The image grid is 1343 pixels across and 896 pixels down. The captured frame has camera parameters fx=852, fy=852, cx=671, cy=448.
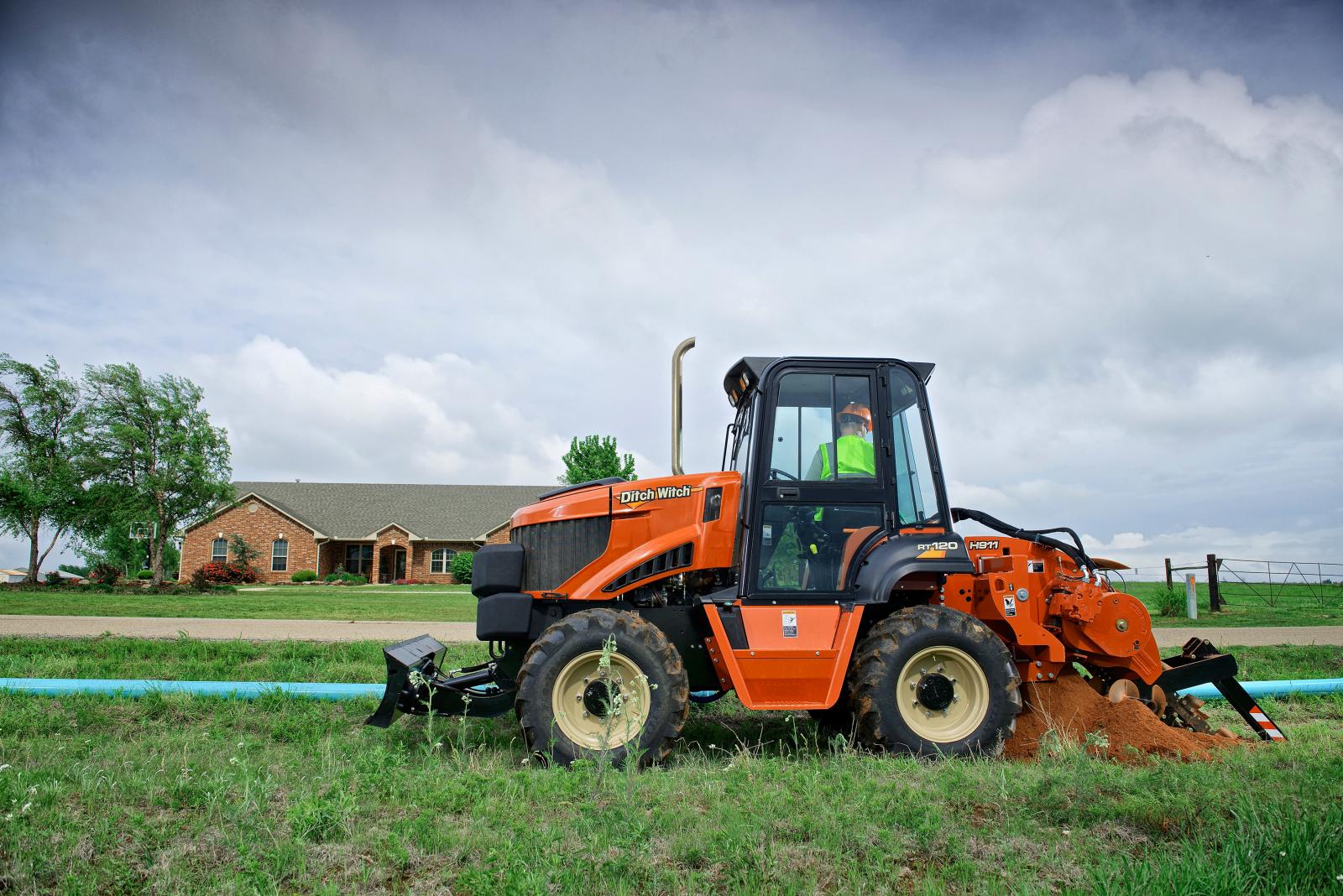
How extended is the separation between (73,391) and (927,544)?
1579 inches

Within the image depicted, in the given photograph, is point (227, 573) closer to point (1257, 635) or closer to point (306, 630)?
point (306, 630)

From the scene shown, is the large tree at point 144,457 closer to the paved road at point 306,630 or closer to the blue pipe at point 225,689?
the paved road at point 306,630

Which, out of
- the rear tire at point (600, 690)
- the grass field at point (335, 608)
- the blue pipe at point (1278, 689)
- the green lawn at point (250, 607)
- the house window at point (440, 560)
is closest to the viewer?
the rear tire at point (600, 690)

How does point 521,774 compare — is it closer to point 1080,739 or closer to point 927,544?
point 927,544

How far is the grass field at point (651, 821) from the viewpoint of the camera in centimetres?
345

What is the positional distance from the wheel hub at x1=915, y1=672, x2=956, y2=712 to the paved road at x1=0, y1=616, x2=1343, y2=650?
8981 millimetres

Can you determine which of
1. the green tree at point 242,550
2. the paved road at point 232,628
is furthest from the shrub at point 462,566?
the paved road at point 232,628

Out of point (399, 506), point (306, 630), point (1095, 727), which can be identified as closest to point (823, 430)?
point (1095, 727)

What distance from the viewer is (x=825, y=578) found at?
5887 millimetres

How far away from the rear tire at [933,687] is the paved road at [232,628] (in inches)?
352

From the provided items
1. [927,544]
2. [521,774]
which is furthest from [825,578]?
[521,774]

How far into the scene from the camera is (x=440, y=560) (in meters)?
47.6

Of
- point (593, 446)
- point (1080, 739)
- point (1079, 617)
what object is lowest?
point (1080, 739)

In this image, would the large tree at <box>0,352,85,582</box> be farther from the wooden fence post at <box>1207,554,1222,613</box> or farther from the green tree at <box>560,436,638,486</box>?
the wooden fence post at <box>1207,554,1222,613</box>
